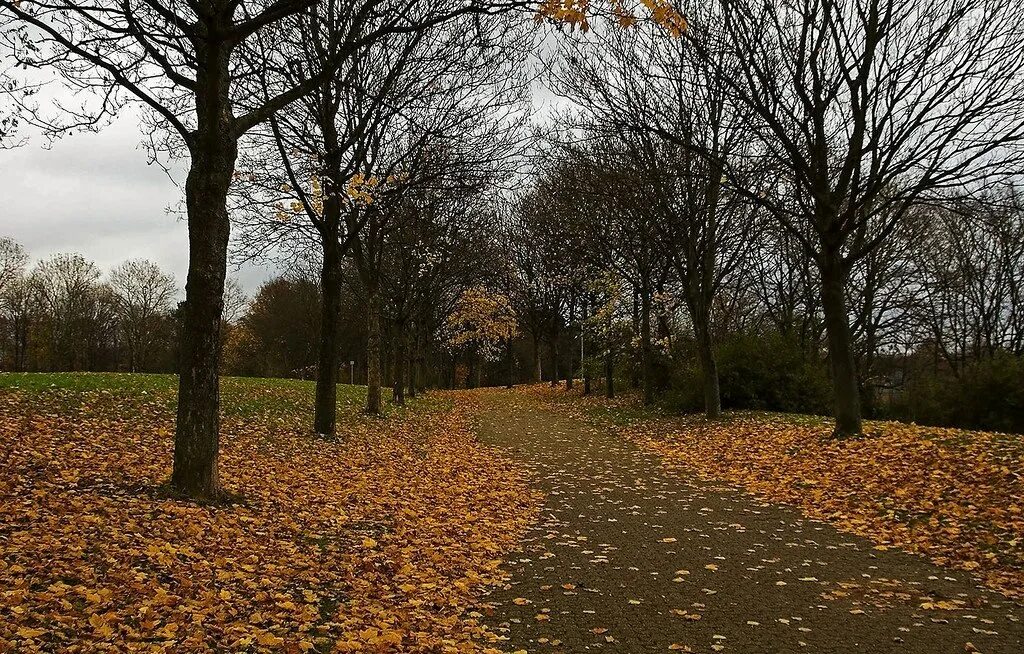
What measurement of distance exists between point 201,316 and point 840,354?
1203 centimetres

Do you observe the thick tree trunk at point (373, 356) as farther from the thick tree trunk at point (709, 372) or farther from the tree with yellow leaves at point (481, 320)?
the tree with yellow leaves at point (481, 320)

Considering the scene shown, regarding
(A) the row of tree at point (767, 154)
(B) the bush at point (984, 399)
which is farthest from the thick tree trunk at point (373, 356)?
(B) the bush at point (984, 399)

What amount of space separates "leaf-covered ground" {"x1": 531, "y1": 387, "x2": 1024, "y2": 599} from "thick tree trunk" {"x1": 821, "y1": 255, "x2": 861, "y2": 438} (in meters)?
0.43

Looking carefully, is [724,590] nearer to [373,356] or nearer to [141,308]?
[373,356]

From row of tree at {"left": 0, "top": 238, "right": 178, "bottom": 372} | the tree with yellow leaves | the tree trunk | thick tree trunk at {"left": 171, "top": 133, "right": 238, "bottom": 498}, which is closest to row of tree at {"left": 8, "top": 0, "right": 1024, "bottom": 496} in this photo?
thick tree trunk at {"left": 171, "top": 133, "right": 238, "bottom": 498}

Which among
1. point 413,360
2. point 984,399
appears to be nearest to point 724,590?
point 984,399

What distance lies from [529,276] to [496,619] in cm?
3632

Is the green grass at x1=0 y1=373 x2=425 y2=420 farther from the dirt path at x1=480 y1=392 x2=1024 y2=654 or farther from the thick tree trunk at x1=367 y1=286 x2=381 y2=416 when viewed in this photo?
the dirt path at x1=480 y1=392 x2=1024 y2=654

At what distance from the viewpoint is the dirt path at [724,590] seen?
470 centimetres

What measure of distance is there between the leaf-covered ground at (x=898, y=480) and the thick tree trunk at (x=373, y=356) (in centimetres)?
791

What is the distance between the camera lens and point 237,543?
6023 mm

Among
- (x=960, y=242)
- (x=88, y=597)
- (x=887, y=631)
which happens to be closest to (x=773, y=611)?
(x=887, y=631)

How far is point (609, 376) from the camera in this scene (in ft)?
103

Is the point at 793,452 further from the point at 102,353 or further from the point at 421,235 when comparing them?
the point at 102,353
